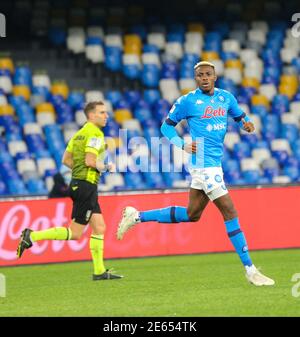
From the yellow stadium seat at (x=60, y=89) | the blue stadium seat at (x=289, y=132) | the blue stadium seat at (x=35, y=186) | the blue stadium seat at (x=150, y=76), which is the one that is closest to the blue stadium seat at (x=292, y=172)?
the blue stadium seat at (x=289, y=132)

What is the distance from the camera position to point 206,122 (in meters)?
11.1

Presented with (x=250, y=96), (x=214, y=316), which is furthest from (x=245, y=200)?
(x=214, y=316)

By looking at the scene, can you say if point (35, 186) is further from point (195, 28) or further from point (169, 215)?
point (169, 215)

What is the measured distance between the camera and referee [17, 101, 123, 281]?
473 inches

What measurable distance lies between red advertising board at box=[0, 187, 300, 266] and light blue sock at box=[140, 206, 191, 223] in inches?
159

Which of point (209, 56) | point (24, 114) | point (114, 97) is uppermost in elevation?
point (209, 56)

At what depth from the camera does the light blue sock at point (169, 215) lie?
37.3 feet

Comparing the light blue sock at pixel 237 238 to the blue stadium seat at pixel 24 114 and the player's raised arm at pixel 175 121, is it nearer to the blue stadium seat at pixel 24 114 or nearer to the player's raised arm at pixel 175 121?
the player's raised arm at pixel 175 121

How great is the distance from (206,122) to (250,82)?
1279 centimetres

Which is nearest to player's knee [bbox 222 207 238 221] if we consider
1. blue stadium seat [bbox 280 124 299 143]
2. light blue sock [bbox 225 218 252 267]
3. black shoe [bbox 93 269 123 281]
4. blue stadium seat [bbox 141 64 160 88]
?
light blue sock [bbox 225 218 252 267]

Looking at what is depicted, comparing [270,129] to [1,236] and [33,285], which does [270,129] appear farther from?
[33,285]

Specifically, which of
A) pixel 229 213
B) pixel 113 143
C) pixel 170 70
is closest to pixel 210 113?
pixel 229 213

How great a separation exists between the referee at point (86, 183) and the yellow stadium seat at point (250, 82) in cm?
1179

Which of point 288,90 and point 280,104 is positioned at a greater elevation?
point 288,90
